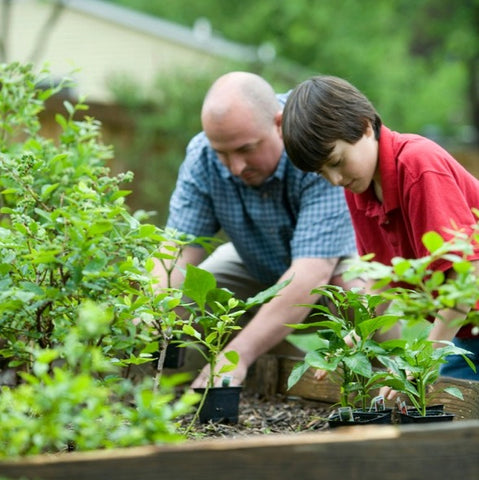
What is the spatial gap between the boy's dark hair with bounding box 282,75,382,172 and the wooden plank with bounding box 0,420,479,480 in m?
1.55

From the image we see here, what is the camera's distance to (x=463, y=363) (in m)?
3.59

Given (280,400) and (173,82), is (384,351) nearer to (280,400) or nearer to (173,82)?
(280,400)

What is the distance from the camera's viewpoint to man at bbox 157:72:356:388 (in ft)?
12.5

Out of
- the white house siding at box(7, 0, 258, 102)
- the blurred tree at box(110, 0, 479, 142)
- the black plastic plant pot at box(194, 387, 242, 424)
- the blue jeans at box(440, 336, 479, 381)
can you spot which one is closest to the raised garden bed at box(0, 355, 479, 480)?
the black plastic plant pot at box(194, 387, 242, 424)

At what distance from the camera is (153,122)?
482 inches

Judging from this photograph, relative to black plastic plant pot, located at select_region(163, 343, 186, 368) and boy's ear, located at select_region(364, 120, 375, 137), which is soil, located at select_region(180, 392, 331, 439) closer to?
black plastic plant pot, located at select_region(163, 343, 186, 368)

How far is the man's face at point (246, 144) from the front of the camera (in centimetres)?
386

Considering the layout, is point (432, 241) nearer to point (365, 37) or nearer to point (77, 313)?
point (77, 313)

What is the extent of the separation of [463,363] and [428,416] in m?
1.26

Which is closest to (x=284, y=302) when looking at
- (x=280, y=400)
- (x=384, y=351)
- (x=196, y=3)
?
(x=280, y=400)

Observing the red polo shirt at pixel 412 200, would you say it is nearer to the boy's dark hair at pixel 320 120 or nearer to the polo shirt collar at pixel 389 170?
the polo shirt collar at pixel 389 170

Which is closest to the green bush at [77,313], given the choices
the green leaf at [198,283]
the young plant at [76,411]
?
the young plant at [76,411]

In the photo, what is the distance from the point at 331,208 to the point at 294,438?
8.36 feet

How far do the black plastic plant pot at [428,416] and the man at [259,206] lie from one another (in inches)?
41.2
